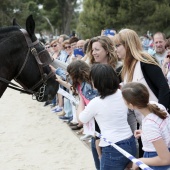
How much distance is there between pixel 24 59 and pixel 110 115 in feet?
3.96

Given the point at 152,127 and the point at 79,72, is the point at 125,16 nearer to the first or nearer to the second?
the point at 79,72

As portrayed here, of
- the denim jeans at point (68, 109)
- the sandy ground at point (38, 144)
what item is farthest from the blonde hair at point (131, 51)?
the denim jeans at point (68, 109)

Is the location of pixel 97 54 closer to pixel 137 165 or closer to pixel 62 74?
pixel 62 74

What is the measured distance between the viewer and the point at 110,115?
2895mm

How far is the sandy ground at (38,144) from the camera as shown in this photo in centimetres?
496

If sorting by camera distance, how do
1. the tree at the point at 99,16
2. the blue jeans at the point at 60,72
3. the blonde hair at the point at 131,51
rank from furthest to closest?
the tree at the point at 99,16
the blue jeans at the point at 60,72
the blonde hair at the point at 131,51

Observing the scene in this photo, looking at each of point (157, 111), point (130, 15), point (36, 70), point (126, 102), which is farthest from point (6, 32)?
point (130, 15)

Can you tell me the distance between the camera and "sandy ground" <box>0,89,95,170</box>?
496cm

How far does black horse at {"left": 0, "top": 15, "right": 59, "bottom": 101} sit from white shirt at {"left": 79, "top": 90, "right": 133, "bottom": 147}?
0.95 meters

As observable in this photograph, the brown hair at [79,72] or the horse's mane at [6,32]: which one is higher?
the horse's mane at [6,32]

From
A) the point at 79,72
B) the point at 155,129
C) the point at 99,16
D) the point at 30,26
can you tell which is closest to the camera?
the point at 155,129

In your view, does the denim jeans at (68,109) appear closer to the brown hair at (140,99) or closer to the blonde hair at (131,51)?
the blonde hair at (131,51)

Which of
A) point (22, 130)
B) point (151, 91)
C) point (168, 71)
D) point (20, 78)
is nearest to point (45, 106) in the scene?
point (22, 130)

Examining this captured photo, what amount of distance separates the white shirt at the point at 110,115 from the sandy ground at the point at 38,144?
6.38ft
